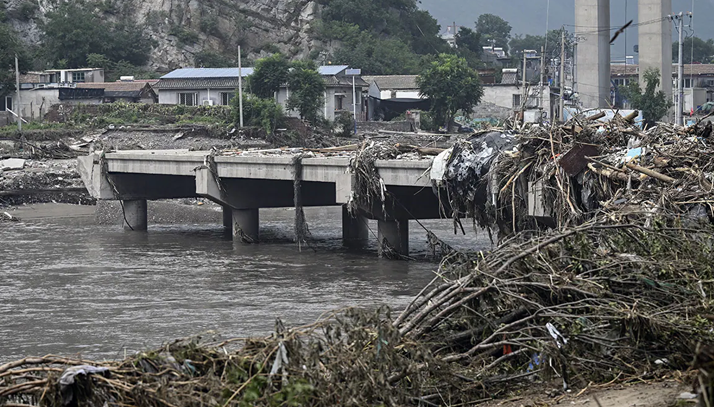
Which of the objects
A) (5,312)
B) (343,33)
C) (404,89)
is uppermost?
(343,33)

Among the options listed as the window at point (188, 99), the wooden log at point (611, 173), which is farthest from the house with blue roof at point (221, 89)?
the wooden log at point (611, 173)

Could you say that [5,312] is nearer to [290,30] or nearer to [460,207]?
[460,207]

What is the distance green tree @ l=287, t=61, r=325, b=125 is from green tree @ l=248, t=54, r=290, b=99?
1.90 ft

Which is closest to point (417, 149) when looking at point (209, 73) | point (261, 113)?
point (261, 113)

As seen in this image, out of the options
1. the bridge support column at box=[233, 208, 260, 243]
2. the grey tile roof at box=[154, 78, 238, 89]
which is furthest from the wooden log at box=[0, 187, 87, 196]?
the grey tile roof at box=[154, 78, 238, 89]

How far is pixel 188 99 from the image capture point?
214ft

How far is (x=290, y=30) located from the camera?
92.9 metres

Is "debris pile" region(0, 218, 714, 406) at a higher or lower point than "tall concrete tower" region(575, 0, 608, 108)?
lower

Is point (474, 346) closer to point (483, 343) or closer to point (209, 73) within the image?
point (483, 343)

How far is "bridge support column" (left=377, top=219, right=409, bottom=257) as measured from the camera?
2300 cm

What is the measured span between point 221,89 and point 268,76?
236 inches

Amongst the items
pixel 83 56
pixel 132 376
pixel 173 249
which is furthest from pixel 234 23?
pixel 132 376

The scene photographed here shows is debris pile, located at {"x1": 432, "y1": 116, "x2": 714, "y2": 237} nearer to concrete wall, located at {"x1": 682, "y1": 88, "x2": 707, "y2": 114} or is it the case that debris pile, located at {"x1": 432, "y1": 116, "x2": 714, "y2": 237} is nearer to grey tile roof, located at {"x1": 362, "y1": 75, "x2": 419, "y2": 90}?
grey tile roof, located at {"x1": 362, "y1": 75, "x2": 419, "y2": 90}

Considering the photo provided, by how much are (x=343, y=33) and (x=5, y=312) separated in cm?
7441
